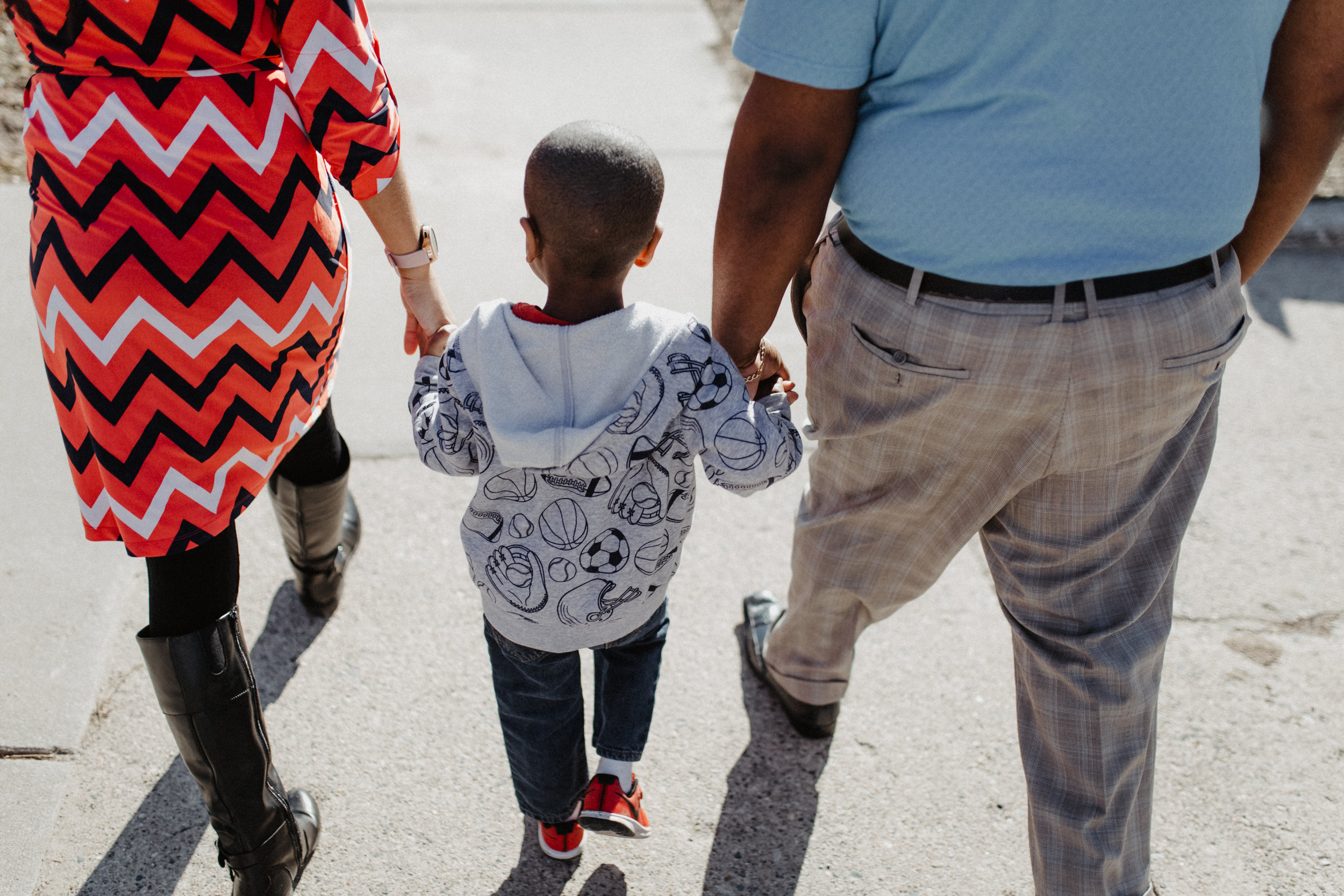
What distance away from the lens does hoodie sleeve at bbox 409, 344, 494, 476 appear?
1449mm

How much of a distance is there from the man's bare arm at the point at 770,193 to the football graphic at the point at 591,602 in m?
0.42

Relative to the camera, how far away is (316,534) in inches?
88.4

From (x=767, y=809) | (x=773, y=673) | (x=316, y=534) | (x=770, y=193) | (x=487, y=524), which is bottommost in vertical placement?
(x=767, y=809)

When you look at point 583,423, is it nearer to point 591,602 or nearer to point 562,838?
point 591,602

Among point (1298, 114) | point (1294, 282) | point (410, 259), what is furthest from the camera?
point (1294, 282)

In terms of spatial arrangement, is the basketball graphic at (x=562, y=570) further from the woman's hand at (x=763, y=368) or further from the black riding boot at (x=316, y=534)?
the black riding boot at (x=316, y=534)

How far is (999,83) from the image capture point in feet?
4.14

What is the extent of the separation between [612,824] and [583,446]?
81 centimetres

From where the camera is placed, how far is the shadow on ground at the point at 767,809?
196 centimetres

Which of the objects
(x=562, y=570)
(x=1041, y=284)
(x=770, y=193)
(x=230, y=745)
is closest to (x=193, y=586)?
(x=230, y=745)

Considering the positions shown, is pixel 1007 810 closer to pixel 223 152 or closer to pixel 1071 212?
pixel 1071 212

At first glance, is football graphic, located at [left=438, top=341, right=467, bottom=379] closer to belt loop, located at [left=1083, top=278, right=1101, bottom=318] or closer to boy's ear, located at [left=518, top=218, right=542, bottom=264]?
boy's ear, located at [left=518, top=218, right=542, bottom=264]

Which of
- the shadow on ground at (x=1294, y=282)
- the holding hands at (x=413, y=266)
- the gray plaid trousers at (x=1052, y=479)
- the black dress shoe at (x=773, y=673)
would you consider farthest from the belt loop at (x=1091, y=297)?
the shadow on ground at (x=1294, y=282)

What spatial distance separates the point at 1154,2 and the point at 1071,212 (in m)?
0.26
